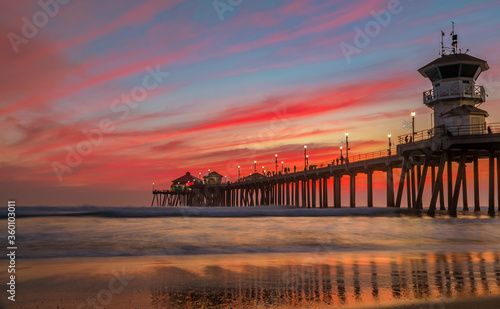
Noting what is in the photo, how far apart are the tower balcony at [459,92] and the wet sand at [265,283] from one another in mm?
35120

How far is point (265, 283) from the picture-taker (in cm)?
920

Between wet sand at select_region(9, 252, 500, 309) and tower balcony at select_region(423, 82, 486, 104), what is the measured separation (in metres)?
35.1

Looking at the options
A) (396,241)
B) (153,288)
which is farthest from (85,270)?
(396,241)

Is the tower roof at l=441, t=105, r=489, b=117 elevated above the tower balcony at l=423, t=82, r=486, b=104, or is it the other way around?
the tower balcony at l=423, t=82, r=486, b=104

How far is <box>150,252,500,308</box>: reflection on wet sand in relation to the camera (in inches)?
292

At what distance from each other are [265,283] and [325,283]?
4.14 feet

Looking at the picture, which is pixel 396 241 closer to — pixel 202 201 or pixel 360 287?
pixel 360 287

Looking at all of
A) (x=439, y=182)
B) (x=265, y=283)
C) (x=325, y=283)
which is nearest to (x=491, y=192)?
(x=439, y=182)

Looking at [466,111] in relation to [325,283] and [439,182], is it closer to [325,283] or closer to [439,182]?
[439,182]

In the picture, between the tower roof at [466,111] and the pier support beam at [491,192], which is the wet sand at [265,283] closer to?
the pier support beam at [491,192]

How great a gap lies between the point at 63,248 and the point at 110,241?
2.24 meters

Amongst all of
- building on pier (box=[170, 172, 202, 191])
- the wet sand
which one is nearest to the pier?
the wet sand

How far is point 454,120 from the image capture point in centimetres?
4334

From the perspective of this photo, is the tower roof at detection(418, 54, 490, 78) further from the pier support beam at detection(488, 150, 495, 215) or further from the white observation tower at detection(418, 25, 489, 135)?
the pier support beam at detection(488, 150, 495, 215)
